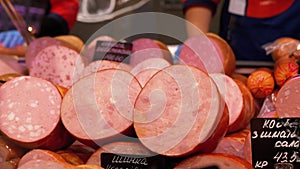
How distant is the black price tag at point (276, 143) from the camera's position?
1119mm

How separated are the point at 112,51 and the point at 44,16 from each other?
1740 millimetres

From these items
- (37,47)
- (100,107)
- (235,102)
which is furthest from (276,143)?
(37,47)

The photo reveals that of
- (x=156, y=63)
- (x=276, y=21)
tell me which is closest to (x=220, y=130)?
(x=156, y=63)

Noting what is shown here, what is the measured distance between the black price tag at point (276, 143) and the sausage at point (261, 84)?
0.48 meters

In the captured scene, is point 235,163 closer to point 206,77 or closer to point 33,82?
point 206,77

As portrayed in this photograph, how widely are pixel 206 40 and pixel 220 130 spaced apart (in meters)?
0.65

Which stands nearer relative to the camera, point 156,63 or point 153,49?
point 156,63

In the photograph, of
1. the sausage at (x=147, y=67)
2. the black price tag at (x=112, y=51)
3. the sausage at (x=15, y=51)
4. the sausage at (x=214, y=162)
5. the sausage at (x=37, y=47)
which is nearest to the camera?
the sausage at (x=214, y=162)

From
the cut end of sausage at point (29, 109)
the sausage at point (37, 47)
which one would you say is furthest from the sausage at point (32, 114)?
the sausage at point (37, 47)

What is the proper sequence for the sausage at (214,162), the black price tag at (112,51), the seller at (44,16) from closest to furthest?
1. the sausage at (214,162)
2. the black price tag at (112,51)
3. the seller at (44,16)

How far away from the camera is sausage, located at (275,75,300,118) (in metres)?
1.26

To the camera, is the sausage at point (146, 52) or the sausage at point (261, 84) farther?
the sausage at point (146, 52)

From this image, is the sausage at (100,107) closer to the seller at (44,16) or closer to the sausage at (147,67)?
the sausage at (147,67)

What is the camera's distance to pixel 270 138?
114 centimetres
